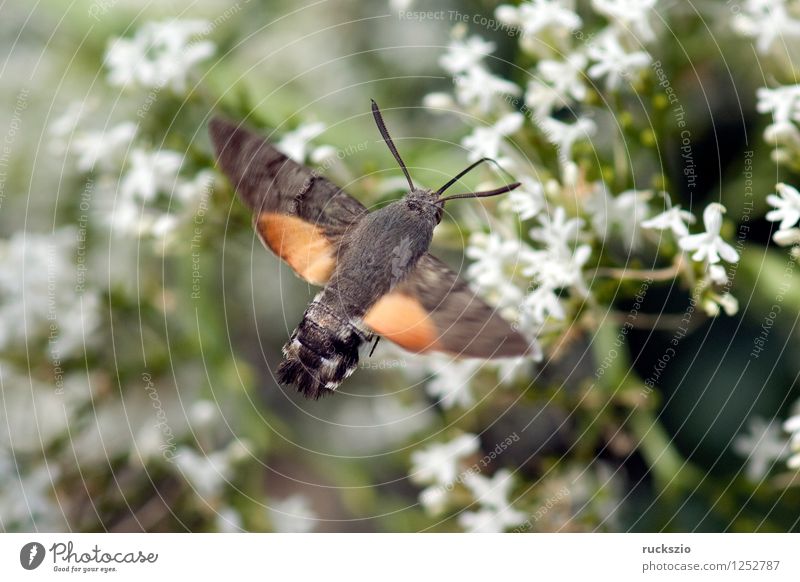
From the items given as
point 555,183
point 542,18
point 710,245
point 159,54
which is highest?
point 159,54

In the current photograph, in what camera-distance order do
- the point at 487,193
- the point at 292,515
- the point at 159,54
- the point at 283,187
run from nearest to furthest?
the point at 487,193 → the point at 283,187 → the point at 159,54 → the point at 292,515

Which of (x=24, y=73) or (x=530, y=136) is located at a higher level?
(x=24, y=73)

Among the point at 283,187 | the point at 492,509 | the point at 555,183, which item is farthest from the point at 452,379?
the point at 283,187

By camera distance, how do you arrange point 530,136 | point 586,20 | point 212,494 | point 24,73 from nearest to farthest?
point 530,136
point 586,20
point 212,494
point 24,73

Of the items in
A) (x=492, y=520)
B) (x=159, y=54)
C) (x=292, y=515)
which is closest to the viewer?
(x=492, y=520)

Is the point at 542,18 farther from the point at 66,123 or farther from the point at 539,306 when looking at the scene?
the point at 66,123

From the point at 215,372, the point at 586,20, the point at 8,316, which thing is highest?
the point at 586,20

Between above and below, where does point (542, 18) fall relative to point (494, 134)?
above
